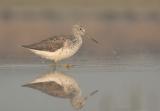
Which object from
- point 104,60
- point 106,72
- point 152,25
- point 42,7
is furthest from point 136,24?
point 106,72

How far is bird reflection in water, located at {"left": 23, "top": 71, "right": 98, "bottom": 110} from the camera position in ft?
39.3

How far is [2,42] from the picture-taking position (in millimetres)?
20578

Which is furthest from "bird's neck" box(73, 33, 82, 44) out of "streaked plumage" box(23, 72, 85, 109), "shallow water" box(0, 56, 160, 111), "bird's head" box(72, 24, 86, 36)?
"streaked plumage" box(23, 72, 85, 109)

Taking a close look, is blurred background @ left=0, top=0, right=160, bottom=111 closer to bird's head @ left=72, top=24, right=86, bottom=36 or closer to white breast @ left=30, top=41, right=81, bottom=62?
white breast @ left=30, top=41, right=81, bottom=62

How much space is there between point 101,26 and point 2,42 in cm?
395

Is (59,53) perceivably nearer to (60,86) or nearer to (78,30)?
(78,30)

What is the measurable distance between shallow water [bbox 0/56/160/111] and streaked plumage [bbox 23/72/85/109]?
0.12 m

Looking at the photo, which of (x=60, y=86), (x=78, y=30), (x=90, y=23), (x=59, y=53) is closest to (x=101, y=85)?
(x=60, y=86)

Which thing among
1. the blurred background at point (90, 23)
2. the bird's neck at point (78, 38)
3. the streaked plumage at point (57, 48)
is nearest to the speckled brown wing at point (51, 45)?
Result: the streaked plumage at point (57, 48)

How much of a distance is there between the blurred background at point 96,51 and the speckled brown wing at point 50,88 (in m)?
0.17

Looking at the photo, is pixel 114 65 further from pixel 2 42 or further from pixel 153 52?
pixel 2 42

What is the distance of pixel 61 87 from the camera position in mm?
12867

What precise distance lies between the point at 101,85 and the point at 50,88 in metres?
0.94

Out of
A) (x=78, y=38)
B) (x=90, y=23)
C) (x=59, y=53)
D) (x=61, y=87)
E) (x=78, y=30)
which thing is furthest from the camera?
(x=90, y=23)
